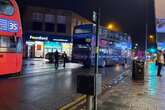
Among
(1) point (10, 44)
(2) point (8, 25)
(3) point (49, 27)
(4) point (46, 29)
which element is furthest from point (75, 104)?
(3) point (49, 27)

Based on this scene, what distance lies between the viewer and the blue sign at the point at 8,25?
16.3m

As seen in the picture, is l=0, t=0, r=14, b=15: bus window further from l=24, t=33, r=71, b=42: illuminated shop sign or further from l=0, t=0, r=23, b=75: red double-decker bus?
l=24, t=33, r=71, b=42: illuminated shop sign

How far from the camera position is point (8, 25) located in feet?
54.6

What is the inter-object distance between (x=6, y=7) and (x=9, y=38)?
5.61 ft

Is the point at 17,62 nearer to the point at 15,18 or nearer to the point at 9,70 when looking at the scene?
the point at 9,70

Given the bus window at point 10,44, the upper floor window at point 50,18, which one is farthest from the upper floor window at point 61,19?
the bus window at point 10,44

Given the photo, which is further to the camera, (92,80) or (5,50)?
(5,50)

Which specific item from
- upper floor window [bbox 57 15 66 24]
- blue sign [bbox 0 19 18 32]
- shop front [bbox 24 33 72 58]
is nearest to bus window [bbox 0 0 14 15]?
blue sign [bbox 0 19 18 32]

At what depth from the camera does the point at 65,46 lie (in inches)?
2559

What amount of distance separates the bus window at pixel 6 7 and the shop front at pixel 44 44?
4578cm

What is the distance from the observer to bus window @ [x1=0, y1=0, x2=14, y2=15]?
16.2 m

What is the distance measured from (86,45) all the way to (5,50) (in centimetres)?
1434

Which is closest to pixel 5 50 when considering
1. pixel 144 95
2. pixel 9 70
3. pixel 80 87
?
pixel 9 70

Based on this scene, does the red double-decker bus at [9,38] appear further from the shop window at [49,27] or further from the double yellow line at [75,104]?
the shop window at [49,27]
